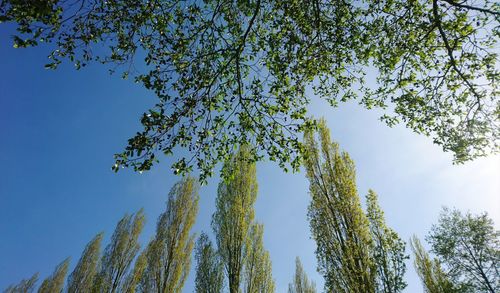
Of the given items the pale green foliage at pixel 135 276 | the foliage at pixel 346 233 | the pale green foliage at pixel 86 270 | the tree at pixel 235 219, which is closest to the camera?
the foliage at pixel 346 233

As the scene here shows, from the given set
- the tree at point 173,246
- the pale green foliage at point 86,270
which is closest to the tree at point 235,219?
the tree at point 173,246

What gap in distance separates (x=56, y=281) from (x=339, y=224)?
27.9 metres

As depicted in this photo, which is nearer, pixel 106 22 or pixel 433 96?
pixel 106 22

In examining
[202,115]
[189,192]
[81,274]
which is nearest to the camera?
[202,115]

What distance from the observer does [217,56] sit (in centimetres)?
645

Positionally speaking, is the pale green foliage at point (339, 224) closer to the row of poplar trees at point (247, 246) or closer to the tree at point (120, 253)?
the row of poplar trees at point (247, 246)

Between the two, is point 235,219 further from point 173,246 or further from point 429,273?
point 429,273

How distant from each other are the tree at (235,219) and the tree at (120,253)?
25.0 feet

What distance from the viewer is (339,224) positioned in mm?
11680

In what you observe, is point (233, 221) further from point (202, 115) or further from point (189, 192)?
point (202, 115)

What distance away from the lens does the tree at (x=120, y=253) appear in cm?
1877

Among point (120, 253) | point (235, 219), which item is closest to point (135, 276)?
point (120, 253)

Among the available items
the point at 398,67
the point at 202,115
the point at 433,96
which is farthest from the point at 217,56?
the point at 433,96

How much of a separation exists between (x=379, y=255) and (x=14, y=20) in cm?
1197
